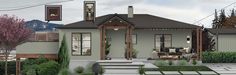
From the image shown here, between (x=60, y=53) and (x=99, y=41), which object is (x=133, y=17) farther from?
(x=60, y=53)

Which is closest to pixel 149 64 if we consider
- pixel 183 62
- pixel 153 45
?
pixel 183 62

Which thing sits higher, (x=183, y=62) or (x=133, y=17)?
(x=133, y=17)

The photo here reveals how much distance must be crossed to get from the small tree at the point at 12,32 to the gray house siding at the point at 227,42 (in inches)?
597

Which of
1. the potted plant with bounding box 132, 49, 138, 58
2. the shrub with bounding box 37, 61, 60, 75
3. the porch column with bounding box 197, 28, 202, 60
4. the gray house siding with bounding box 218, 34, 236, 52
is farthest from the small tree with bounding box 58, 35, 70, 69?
the gray house siding with bounding box 218, 34, 236, 52

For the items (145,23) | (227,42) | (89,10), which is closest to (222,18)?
(227,42)

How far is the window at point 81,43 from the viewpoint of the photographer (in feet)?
127

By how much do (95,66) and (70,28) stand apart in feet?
17.9

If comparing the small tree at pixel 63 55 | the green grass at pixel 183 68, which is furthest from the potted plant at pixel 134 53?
the green grass at pixel 183 68

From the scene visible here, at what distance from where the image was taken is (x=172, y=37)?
41562 millimetres

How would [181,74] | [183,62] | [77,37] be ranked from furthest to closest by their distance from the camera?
[77,37] < [183,62] < [181,74]

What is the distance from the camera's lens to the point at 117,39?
41000 millimetres

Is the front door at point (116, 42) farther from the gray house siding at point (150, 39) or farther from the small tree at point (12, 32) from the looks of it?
the small tree at point (12, 32)

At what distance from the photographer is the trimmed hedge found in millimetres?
39191

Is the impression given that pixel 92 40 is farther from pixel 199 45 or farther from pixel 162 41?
pixel 199 45
